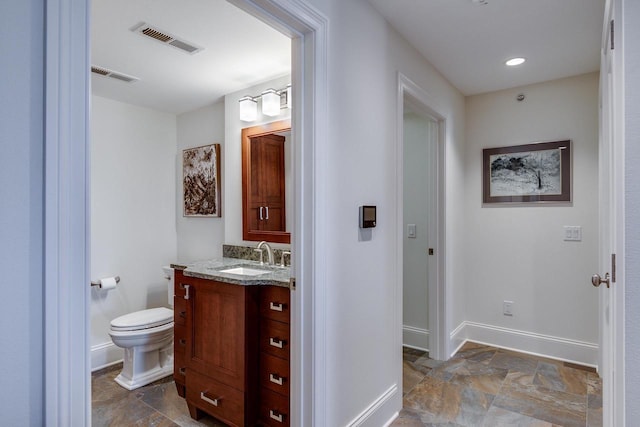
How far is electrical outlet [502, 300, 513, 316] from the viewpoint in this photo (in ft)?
10.9

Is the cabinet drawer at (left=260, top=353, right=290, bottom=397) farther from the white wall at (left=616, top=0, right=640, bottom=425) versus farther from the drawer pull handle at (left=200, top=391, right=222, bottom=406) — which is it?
the white wall at (left=616, top=0, right=640, bottom=425)

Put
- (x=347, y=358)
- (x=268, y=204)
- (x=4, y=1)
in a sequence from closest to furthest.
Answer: (x=4, y=1), (x=347, y=358), (x=268, y=204)

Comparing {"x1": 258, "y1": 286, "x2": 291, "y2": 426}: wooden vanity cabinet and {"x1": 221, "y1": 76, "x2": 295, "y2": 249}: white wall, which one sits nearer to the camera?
{"x1": 258, "y1": 286, "x2": 291, "y2": 426}: wooden vanity cabinet

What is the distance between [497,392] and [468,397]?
235 millimetres

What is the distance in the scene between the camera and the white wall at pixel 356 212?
68.0 inches

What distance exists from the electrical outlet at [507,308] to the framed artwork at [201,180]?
9.07 ft

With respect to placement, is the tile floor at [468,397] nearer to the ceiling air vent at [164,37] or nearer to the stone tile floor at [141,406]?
the stone tile floor at [141,406]

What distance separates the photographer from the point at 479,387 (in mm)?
2598

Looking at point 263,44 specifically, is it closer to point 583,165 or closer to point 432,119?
point 432,119

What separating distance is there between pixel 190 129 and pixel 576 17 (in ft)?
10.7

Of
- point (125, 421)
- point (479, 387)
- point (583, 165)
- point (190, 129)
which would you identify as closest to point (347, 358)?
point (479, 387)

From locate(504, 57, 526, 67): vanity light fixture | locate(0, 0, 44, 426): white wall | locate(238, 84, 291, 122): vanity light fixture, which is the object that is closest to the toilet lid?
locate(238, 84, 291, 122): vanity light fixture

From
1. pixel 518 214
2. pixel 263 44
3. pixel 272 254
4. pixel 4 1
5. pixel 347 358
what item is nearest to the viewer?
pixel 4 1

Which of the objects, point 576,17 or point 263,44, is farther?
point 263,44
